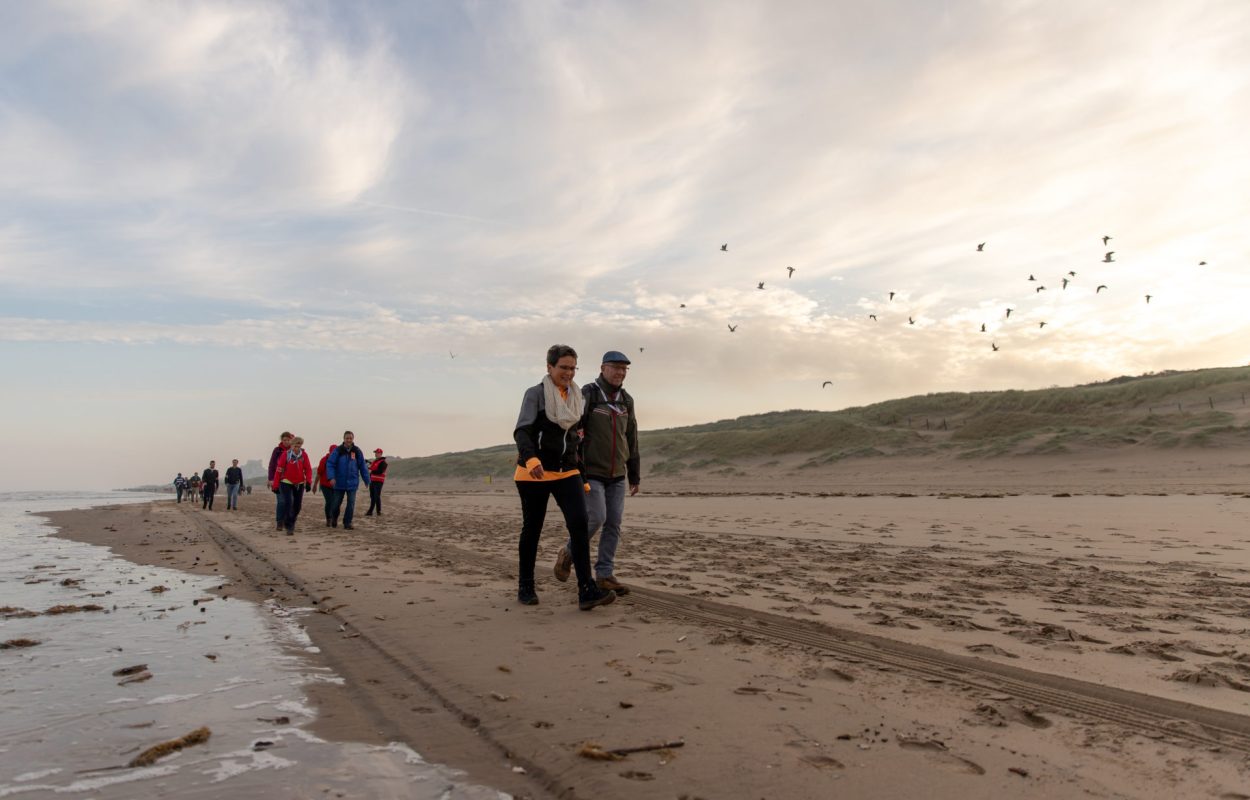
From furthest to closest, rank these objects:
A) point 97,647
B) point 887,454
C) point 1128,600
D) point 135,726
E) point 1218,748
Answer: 1. point 887,454
2. point 1128,600
3. point 97,647
4. point 135,726
5. point 1218,748

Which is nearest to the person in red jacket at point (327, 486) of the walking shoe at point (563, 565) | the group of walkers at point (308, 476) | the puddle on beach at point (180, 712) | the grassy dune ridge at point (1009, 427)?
the group of walkers at point (308, 476)

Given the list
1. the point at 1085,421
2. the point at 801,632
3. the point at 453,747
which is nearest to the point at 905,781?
the point at 453,747

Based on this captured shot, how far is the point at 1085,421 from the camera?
32438 mm

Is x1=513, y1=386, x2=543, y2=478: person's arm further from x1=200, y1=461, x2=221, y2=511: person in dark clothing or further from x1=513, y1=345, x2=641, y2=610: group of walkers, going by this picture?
x1=200, y1=461, x2=221, y2=511: person in dark clothing

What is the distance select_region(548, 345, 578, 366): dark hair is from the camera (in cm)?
570

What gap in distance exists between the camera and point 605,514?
6012 millimetres

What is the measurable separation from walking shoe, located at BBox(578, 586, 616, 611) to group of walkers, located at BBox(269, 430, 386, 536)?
375 inches

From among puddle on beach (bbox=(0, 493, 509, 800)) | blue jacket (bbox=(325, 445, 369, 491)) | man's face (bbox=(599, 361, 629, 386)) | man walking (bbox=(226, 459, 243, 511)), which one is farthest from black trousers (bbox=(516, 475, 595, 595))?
man walking (bbox=(226, 459, 243, 511))

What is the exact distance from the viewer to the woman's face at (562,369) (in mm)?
5676

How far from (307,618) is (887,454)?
28.9 meters

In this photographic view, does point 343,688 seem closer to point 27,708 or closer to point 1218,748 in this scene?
point 27,708

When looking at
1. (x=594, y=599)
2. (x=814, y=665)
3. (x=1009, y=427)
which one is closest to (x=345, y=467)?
(x=594, y=599)

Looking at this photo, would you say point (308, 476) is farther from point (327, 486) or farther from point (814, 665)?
point (814, 665)

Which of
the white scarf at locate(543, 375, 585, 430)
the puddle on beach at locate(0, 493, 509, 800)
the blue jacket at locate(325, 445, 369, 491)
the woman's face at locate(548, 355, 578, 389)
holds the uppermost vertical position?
the woman's face at locate(548, 355, 578, 389)
